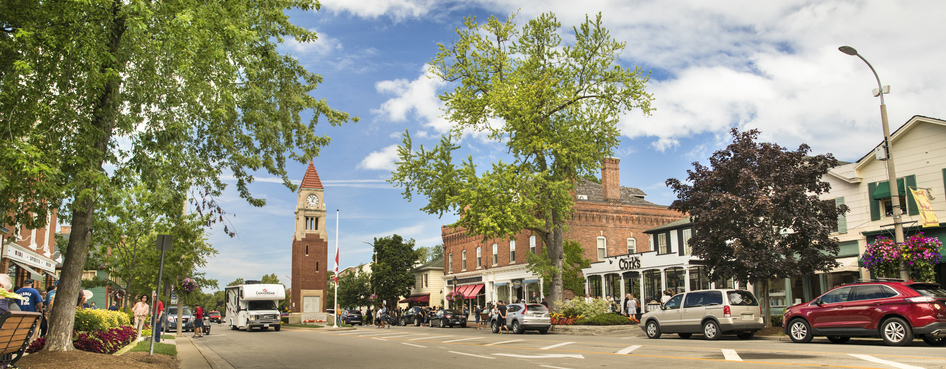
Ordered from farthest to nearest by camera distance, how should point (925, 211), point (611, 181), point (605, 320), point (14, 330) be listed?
point (611, 181) < point (605, 320) < point (925, 211) < point (14, 330)

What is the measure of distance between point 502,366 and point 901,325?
9.69m

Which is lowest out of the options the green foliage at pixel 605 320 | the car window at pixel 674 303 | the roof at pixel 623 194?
the green foliage at pixel 605 320

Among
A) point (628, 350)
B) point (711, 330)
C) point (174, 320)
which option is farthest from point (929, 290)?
point (174, 320)

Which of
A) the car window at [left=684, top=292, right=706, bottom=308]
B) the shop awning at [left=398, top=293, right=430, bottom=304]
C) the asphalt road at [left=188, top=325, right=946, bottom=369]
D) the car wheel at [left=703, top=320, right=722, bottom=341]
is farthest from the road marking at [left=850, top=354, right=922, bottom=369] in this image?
the shop awning at [left=398, top=293, right=430, bottom=304]

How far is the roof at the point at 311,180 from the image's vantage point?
72.4 metres

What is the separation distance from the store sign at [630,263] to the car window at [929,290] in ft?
69.9

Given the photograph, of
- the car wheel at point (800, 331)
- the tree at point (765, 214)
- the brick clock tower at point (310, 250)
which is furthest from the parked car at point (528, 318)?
the brick clock tower at point (310, 250)

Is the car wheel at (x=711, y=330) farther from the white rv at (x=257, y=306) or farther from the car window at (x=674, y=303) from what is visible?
the white rv at (x=257, y=306)

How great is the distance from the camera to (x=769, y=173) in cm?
2034

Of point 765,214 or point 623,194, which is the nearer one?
point 765,214

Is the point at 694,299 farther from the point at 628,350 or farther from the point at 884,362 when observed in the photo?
the point at 884,362

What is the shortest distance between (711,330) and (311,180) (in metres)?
60.9

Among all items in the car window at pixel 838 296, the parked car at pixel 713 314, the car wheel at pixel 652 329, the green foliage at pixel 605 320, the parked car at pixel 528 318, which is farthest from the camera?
the parked car at pixel 528 318

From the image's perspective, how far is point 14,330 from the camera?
7250 millimetres
